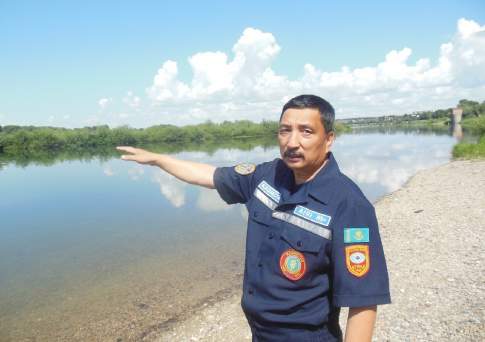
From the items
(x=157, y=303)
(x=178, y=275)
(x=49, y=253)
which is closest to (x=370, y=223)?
(x=157, y=303)

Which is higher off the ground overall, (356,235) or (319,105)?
(319,105)

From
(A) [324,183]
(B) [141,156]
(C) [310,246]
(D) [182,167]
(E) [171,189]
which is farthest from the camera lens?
(E) [171,189]

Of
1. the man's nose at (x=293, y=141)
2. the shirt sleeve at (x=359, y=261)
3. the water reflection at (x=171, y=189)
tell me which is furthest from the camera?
the water reflection at (x=171, y=189)

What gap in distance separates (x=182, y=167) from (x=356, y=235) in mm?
1638

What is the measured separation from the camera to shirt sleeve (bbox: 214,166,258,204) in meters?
2.44

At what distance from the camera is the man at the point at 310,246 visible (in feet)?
5.31

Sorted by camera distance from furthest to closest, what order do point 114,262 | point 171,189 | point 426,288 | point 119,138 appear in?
point 119,138 → point 171,189 → point 114,262 → point 426,288

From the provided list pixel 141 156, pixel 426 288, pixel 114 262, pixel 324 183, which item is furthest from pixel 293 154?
pixel 114 262

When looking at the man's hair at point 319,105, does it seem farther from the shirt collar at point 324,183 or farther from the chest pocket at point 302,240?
the chest pocket at point 302,240

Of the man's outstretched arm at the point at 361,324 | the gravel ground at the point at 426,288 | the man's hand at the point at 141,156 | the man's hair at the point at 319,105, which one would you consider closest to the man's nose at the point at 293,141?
the man's hair at the point at 319,105

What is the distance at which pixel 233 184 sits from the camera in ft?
8.17

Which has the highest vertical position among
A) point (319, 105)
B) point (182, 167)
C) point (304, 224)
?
point (319, 105)

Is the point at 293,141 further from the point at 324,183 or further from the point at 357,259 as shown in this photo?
the point at 357,259

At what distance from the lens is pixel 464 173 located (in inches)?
688
